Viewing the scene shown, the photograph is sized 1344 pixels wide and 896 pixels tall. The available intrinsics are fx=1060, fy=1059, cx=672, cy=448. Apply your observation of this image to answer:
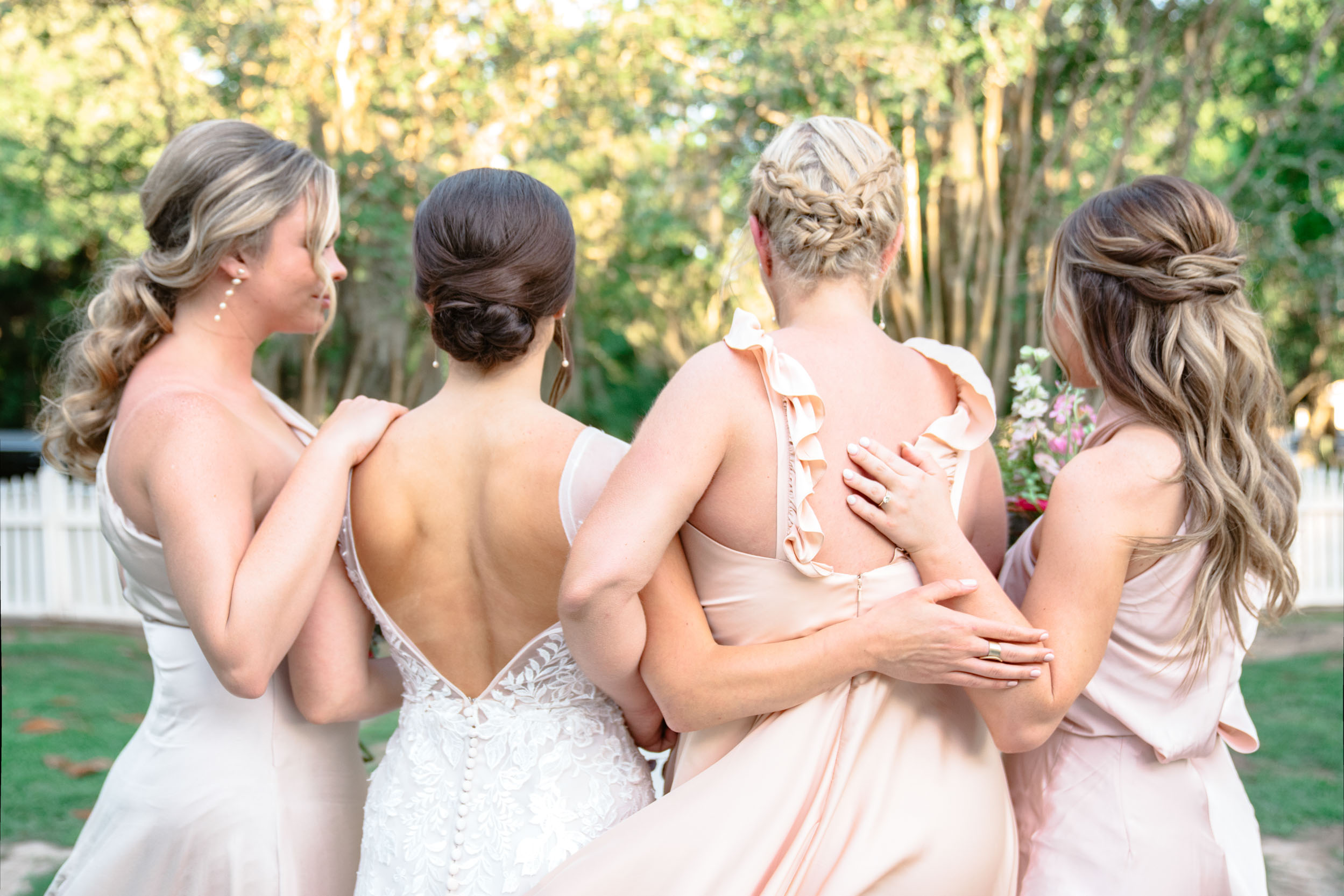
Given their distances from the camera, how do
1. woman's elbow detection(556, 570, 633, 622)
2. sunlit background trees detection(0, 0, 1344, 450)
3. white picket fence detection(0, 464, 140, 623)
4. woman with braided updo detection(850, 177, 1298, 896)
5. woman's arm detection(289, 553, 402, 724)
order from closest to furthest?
woman's elbow detection(556, 570, 633, 622) → woman with braided updo detection(850, 177, 1298, 896) → woman's arm detection(289, 553, 402, 724) → sunlit background trees detection(0, 0, 1344, 450) → white picket fence detection(0, 464, 140, 623)

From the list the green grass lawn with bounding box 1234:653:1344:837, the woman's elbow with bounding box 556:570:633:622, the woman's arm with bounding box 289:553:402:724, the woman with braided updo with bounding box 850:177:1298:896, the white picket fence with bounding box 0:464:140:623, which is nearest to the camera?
the woman's elbow with bounding box 556:570:633:622

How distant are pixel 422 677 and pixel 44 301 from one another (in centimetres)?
2547

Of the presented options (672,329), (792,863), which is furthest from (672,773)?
(672,329)

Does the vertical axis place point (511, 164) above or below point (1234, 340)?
below

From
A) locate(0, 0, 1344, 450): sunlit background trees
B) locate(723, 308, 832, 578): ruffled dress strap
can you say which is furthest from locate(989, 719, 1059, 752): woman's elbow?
locate(0, 0, 1344, 450): sunlit background trees

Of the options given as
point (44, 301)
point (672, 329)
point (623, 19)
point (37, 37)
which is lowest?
point (44, 301)

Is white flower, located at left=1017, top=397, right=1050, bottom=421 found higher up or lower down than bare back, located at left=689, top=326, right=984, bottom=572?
lower down

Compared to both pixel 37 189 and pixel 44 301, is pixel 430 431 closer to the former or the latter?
pixel 37 189

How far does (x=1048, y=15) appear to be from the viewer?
10.5 metres

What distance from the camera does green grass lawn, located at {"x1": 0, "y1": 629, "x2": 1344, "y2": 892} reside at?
543 cm

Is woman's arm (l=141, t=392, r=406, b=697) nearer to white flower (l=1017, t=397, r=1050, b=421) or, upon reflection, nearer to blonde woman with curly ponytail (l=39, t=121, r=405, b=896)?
blonde woman with curly ponytail (l=39, t=121, r=405, b=896)

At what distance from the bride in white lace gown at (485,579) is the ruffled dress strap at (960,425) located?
2.14 feet

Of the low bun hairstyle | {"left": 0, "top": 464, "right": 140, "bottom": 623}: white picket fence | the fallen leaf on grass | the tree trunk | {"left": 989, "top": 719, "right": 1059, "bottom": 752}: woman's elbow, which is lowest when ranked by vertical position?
{"left": 0, "top": 464, "right": 140, "bottom": 623}: white picket fence

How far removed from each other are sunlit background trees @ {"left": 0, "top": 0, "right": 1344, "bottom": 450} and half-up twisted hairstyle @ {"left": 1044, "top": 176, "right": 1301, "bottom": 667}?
7205 mm
